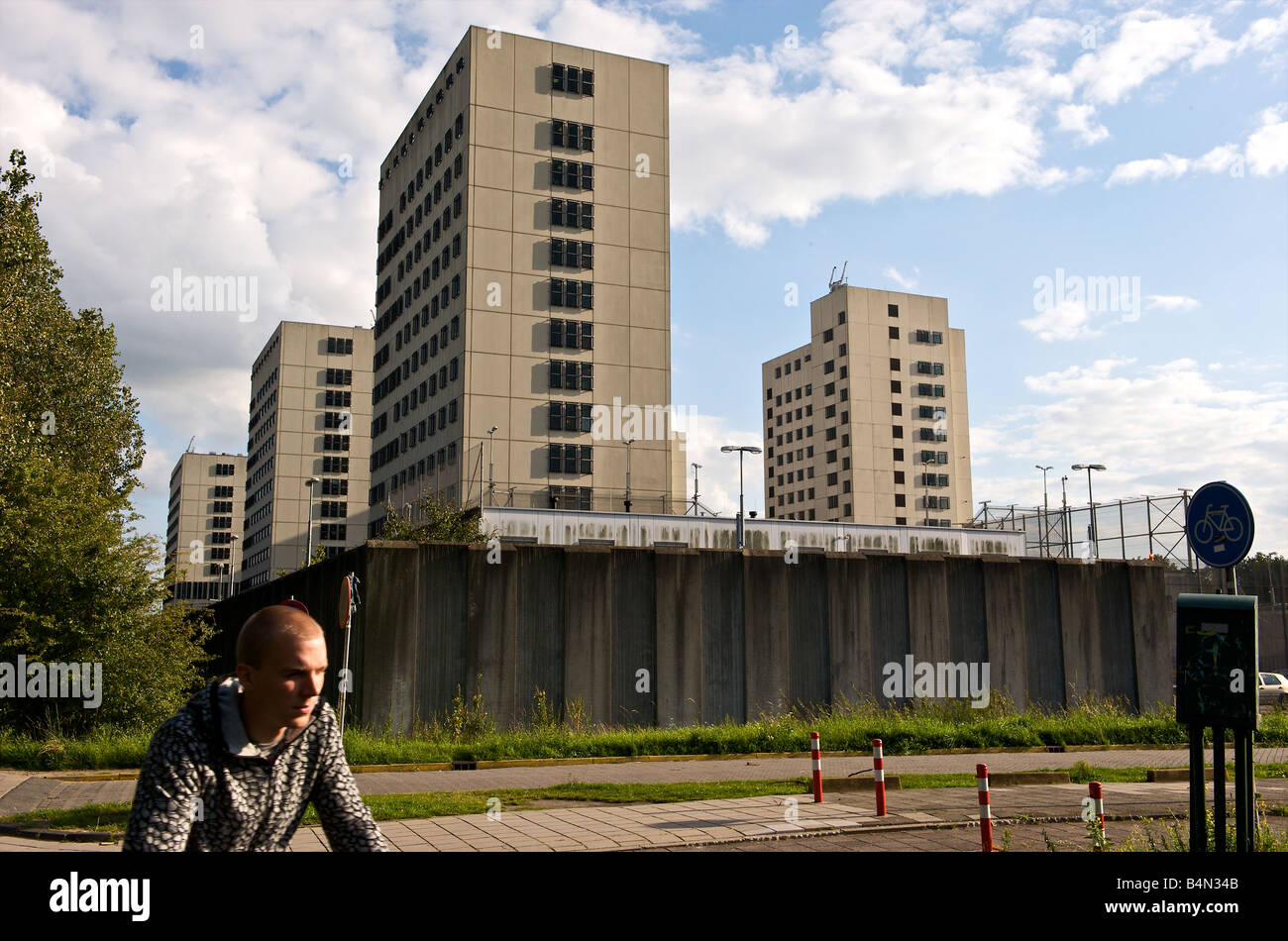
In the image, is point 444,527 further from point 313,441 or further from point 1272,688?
point 313,441

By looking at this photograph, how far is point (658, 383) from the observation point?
67000 millimetres

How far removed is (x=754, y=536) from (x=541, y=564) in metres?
31.7

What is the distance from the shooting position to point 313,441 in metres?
115

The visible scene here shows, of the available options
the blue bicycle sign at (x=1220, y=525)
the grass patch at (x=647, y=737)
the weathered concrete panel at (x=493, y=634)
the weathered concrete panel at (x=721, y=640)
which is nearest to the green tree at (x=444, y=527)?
the weathered concrete panel at (x=721, y=640)

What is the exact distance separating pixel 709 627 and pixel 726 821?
13962mm

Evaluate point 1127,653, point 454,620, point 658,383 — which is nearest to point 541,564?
point 454,620

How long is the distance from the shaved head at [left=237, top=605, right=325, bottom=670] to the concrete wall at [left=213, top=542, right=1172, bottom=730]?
62.2 ft

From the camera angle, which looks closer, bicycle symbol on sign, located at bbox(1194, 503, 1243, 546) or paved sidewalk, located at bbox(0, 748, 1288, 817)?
bicycle symbol on sign, located at bbox(1194, 503, 1243, 546)

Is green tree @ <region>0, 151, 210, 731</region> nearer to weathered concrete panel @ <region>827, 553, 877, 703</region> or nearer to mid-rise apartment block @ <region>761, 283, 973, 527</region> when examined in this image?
weathered concrete panel @ <region>827, 553, 877, 703</region>

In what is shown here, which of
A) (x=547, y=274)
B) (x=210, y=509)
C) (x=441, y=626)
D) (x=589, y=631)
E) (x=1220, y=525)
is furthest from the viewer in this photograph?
(x=210, y=509)

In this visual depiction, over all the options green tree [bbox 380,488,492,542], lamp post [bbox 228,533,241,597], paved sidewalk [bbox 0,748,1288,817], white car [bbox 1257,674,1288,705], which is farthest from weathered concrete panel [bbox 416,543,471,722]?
lamp post [bbox 228,533,241,597]

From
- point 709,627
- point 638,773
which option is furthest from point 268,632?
point 709,627

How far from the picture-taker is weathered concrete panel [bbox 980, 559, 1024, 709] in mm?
27828
